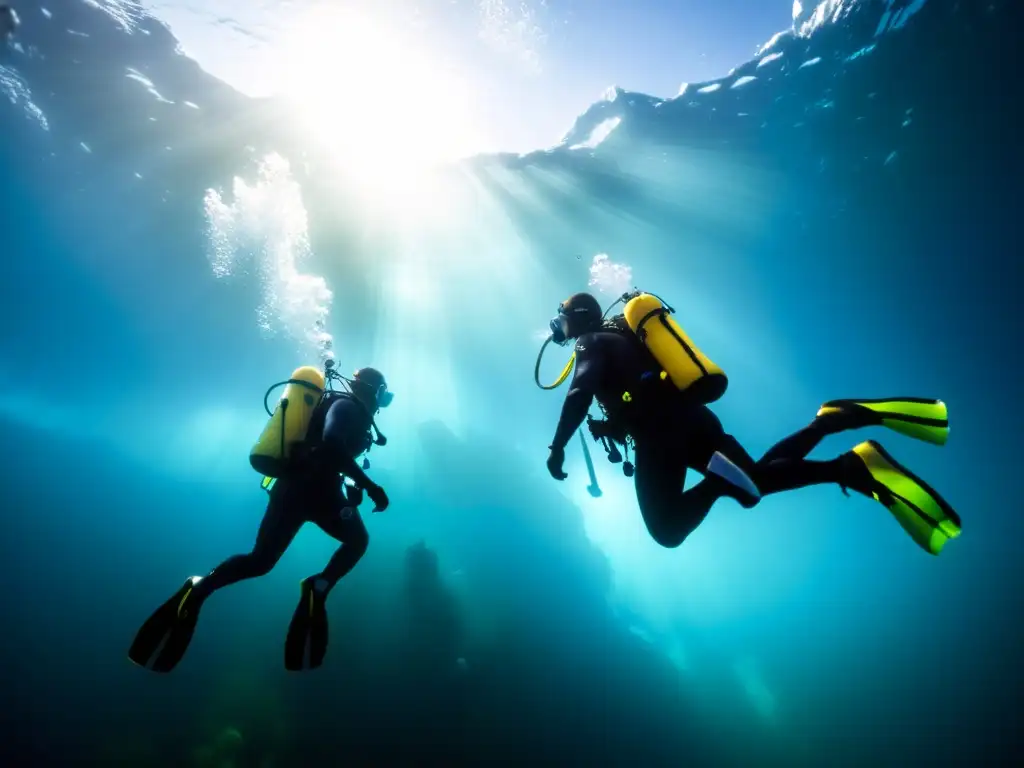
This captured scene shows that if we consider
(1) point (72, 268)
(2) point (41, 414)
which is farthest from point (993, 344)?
(2) point (41, 414)

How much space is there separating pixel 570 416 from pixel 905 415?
234 cm

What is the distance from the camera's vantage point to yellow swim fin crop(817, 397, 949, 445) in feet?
8.78

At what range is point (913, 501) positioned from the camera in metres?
2.45

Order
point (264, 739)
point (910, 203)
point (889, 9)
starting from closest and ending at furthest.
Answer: point (889, 9) → point (264, 739) → point (910, 203)

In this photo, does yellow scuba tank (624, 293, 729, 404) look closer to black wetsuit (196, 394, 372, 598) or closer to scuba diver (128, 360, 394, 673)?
scuba diver (128, 360, 394, 673)

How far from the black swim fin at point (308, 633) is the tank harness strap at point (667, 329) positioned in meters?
3.44

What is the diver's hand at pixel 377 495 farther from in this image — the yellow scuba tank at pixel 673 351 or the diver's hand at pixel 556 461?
the yellow scuba tank at pixel 673 351

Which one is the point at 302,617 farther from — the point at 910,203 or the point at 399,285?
the point at 910,203

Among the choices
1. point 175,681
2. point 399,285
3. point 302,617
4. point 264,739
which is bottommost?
point 264,739

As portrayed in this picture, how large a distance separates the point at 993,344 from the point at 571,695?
2970 cm

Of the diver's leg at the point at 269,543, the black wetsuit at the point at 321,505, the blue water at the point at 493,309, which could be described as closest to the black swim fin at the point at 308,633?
the black wetsuit at the point at 321,505

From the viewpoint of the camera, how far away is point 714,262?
22.2m

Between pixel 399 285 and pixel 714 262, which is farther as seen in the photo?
pixel 399 285

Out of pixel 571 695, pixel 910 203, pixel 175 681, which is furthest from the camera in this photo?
pixel 571 695
